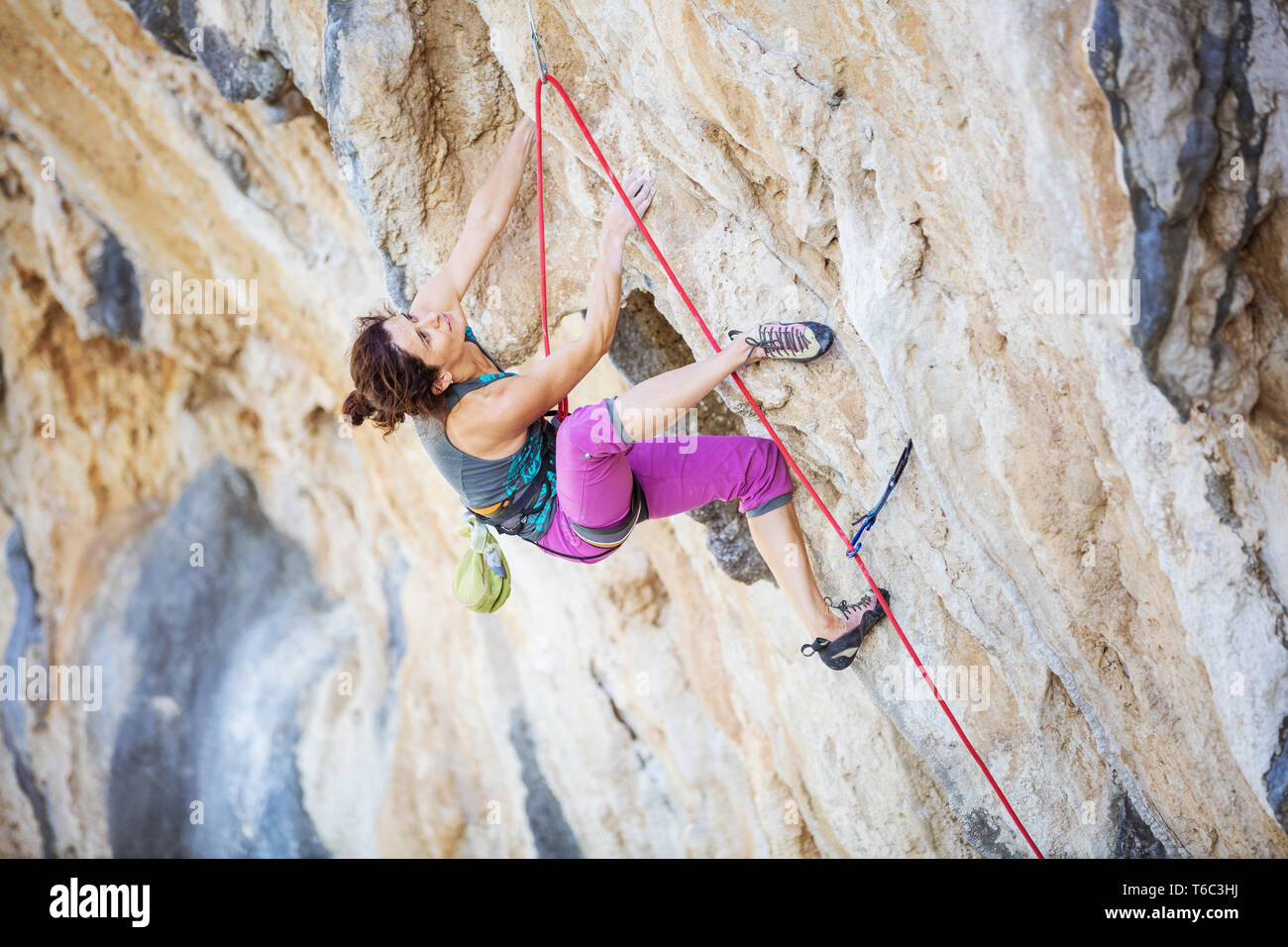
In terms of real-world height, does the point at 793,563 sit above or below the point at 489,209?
below

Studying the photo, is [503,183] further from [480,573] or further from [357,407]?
[480,573]

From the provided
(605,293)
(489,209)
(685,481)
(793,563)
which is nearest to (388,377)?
(605,293)

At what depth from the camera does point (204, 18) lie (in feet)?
11.3

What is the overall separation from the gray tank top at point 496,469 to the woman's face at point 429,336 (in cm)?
7

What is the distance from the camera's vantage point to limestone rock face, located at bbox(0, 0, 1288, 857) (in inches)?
67.5

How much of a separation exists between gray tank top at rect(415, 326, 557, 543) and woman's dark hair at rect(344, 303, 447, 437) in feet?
0.22

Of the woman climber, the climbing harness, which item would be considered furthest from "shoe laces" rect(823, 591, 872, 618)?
the climbing harness

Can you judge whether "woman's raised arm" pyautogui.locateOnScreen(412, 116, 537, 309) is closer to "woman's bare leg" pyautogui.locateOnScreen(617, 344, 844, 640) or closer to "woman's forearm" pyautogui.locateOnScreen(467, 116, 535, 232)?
"woman's forearm" pyautogui.locateOnScreen(467, 116, 535, 232)

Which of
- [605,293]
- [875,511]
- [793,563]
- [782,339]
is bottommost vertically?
[793,563]

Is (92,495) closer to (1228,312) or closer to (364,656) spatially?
(364,656)

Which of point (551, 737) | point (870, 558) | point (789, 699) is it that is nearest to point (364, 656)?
point (551, 737)

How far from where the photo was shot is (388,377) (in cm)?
227

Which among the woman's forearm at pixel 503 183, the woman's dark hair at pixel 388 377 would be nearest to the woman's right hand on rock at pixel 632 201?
the woman's forearm at pixel 503 183

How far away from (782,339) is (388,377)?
87cm
